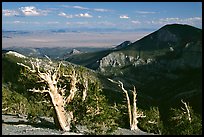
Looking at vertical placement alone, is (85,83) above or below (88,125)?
above

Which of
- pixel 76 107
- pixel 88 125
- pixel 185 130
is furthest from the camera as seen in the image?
pixel 185 130

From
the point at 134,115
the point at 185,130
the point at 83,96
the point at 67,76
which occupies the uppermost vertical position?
the point at 67,76

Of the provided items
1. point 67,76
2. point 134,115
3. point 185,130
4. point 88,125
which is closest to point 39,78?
point 67,76

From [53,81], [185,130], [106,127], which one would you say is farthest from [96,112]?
[185,130]

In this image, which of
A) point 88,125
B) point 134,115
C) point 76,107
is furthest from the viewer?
point 134,115

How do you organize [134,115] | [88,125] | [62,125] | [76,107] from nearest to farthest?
[62,125]
[88,125]
[76,107]
[134,115]

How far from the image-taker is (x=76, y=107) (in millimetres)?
46156

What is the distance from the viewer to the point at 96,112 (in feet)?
147

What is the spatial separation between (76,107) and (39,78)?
924cm

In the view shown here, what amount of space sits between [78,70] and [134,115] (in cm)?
1361

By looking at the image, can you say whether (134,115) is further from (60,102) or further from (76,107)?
(60,102)

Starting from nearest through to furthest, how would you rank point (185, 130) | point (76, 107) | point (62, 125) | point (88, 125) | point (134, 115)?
point (62, 125) → point (88, 125) → point (76, 107) → point (134, 115) → point (185, 130)

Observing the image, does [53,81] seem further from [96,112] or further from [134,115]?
[134,115]

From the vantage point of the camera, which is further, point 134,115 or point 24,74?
point 134,115
